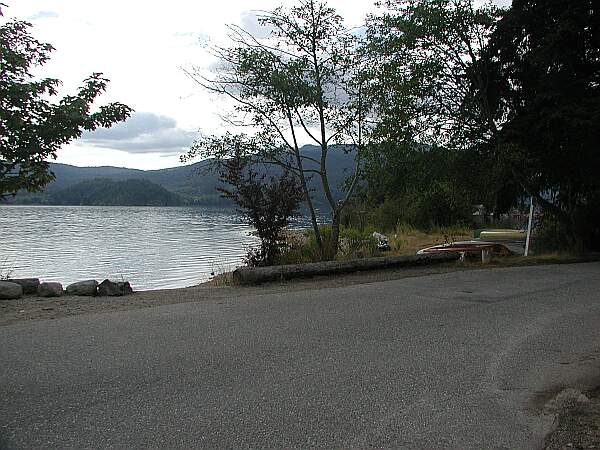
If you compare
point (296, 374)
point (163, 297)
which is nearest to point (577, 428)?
point (296, 374)

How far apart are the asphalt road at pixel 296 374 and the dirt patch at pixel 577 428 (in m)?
0.15

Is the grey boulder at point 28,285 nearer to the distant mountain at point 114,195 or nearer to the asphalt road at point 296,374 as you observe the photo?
the asphalt road at point 296,374

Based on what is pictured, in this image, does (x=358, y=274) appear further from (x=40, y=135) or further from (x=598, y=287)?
(x=40, y=135)

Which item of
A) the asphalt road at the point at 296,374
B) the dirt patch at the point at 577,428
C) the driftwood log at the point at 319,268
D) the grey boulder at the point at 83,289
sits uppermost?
the driftwood log at the point at 319,268

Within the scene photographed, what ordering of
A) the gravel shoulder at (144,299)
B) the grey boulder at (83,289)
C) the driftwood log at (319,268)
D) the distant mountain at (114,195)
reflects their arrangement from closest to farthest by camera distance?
the gravel shoulder at (144,299)
the grey boulder at (83,289)
the driftwood log at (319,268)
the distant mountain at (114,195)

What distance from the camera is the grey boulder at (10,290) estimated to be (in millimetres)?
10344

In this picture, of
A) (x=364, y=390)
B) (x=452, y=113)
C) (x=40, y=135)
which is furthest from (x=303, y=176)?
(x=364, y=390)

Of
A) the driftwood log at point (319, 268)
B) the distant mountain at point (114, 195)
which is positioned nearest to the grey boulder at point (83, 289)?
the driftwood log at point (319, 268)

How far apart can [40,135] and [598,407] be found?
7730mm

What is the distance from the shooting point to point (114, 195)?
146 metres

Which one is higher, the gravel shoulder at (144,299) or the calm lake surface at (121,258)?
the gravel shoulder at (144,299)

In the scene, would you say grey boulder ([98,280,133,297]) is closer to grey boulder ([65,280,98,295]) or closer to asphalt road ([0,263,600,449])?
grey boulder ([65,280,98,295])

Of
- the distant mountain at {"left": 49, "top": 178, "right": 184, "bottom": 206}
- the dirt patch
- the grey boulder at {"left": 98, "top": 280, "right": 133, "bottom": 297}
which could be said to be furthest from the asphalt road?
the distant mountain at {"left": 49, "top": 178, "right": 184, "bottom": 206}

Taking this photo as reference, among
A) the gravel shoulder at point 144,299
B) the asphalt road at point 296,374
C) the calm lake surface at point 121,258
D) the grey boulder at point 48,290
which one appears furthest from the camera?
the calm lake surface at point 121,258
